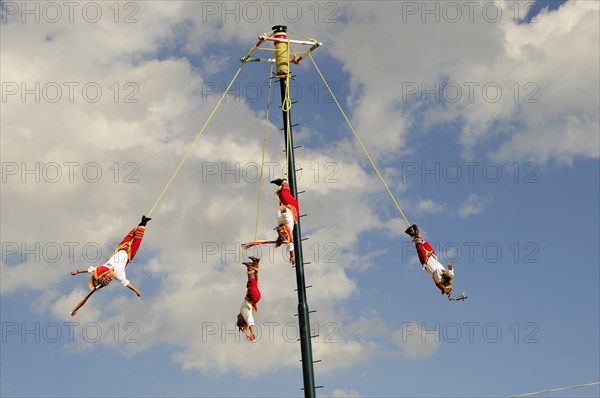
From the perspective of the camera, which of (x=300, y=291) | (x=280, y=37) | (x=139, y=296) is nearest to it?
(x=139, y=296)

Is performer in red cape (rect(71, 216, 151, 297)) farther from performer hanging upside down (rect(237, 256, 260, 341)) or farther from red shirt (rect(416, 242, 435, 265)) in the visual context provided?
red shirt (rect(416, 242, 435, 265))

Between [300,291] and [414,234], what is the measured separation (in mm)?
2981

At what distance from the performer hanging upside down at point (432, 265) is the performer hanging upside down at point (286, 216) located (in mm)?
2792

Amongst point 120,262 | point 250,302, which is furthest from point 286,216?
point 120,262

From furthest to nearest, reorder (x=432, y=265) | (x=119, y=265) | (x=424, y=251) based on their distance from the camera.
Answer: (x=424, y=251)
(x=432, y=265)
(x=119, y=265)

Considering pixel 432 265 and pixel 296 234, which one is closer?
pixel 296 234

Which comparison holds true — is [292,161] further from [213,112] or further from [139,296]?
[139,296]

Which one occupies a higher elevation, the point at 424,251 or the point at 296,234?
the point at 296,234

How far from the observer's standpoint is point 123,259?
1923 centimetres

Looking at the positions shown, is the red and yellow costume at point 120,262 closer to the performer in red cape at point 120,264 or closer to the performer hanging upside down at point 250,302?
the performer in red cape at point 120,264

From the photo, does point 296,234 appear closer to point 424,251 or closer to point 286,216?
point 286,216

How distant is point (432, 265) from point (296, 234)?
3102 millimetres

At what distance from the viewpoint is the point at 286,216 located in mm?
19953

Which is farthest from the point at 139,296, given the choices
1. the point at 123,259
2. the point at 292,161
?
the point at 292,161
